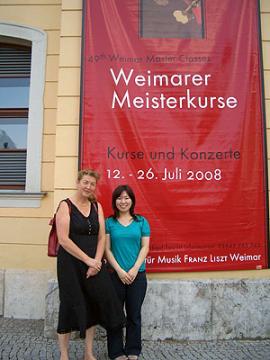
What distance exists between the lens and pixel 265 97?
14.5ft

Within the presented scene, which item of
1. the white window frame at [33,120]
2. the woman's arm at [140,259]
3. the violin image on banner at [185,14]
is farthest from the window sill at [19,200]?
the violin image on banner at [185,14]

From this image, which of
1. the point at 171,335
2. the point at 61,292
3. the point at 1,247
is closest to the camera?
the point at 61,292

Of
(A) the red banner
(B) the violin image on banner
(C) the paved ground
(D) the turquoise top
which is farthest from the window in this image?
(D) the turquoise top

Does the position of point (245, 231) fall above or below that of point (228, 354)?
above

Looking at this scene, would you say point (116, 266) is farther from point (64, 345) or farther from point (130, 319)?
point (64, 345)

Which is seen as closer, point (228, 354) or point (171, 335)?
point (228, 354)

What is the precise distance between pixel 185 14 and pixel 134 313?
336 cm

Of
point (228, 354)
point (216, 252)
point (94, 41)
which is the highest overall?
point (94, 41)

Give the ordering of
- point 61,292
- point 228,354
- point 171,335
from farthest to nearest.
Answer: point 171,335 < point 228,354 < point 61,292

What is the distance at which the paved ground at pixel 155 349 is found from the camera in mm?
3656

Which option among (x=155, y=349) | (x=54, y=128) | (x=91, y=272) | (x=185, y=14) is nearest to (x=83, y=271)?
(x=91, y=272)

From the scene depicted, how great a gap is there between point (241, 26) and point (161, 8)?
3.14 ft

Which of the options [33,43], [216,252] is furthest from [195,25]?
[216,252]

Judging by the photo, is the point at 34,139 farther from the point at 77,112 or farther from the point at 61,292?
the point at 61,292
